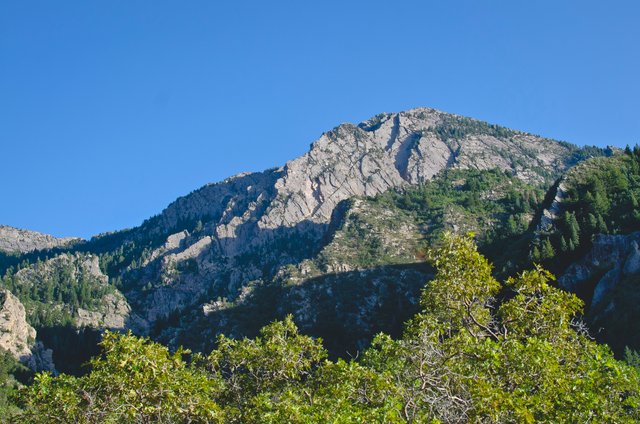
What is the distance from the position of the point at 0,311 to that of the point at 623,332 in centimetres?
15605

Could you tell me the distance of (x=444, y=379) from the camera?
1788 centimetres

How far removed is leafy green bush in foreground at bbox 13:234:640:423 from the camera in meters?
15.5

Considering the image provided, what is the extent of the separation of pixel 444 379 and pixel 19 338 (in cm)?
17026

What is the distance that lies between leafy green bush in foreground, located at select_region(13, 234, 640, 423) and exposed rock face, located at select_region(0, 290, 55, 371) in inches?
5941

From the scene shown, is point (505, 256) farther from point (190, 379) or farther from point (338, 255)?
point (190, 379)

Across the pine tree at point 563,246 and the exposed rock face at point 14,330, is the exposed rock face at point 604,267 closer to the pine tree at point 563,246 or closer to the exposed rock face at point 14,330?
the pine tree at point 563,246

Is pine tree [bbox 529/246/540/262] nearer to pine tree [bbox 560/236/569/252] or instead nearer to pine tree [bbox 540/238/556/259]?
pine tree [bbox 540/238/556/259]

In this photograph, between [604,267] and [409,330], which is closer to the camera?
[409,330]

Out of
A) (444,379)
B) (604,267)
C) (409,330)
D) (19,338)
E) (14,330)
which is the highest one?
(14,330)

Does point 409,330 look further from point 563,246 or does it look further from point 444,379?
point 563,246

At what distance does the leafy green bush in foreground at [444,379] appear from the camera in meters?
15.5

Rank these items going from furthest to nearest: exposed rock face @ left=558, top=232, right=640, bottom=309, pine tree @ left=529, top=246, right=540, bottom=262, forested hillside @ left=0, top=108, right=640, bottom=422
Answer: pine tree @ left=529, top=246, right=540, bottom=262
exposed rock face @ left=558, top=232, right=640, bottom=309
forested hillside @ left=0, top=108, right=640, bottom=422

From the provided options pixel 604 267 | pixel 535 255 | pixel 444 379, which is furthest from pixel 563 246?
pixel 444 379

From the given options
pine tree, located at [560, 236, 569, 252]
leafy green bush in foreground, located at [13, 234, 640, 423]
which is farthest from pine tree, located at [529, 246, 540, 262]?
leafy green bush in foreground, located at [13, 234, 640, 423]
